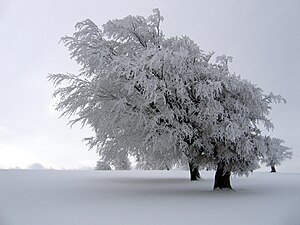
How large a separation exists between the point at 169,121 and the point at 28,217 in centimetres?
700

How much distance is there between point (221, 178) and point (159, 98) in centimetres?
464

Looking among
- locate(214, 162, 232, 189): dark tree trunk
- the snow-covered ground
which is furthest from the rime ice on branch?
the snow-covered ground

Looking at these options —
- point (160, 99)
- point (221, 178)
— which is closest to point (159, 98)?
point (160, 99)

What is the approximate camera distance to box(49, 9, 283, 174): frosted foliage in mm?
13406

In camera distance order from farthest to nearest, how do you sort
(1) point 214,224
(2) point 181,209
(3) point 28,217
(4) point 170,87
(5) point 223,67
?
1. (5) point 223,67
2. (4) point 170,87
3. (2) point 181,209
4. (3) point 28,217
5. (1) point 214,224

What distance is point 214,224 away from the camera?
752 cm

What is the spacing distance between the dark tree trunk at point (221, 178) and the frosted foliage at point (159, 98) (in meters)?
0.45

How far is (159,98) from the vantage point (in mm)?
14195

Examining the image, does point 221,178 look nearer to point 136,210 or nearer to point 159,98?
point 159,98

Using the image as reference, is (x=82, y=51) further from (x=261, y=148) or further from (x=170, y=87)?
(x=261, y=148)

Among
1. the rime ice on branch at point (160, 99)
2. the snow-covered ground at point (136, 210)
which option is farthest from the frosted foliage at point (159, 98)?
the snow-covered ground at point (136, 210)

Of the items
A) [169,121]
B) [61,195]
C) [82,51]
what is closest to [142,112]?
[169,121]

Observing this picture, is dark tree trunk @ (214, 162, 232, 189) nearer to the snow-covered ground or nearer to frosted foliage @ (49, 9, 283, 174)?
frosted foliage @ (49, 9, 283, 174)

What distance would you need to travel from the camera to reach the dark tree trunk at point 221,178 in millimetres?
15373
